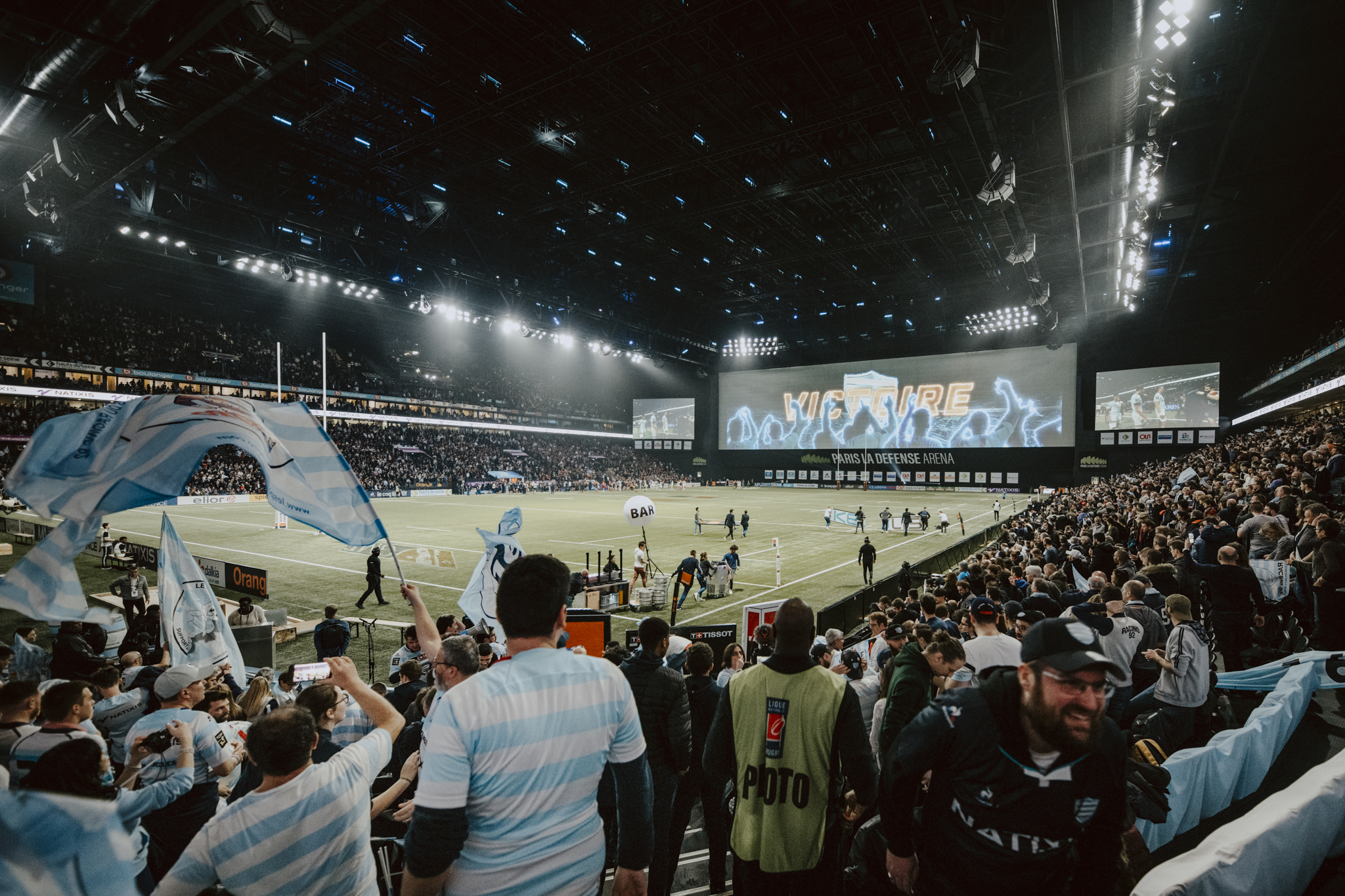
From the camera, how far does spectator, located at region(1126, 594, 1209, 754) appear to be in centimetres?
548

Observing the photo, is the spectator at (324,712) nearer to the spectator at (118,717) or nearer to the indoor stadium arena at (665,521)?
the indoor stadium arena at (665,521)

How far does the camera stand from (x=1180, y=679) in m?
5.52

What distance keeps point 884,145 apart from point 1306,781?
82.9ft

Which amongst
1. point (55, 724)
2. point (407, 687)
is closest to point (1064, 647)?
point (55, 724)

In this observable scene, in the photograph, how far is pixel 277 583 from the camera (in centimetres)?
1883

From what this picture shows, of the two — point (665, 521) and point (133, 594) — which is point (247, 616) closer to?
point (133, 594)

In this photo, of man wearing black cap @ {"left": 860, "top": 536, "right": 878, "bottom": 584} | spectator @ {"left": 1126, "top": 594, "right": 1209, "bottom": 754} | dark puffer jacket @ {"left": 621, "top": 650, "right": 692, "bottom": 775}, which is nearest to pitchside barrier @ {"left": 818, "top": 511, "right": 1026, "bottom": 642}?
man wearing black cap @ {"left": 860, "top": 536, "right": 878, "bottom": 584}

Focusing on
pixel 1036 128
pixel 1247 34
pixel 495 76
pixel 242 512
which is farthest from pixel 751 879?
pixel 242 512

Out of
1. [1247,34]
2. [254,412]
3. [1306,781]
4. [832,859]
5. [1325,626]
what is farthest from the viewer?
[1247,34]

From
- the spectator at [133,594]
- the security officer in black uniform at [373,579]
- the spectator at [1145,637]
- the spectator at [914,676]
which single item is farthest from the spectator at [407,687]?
the spectator at [133,594]

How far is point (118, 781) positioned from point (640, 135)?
21.2m

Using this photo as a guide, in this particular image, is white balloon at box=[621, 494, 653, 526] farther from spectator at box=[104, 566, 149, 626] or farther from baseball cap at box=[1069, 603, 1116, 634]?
baseball cap at box=[1069, 603, 1116, 634]

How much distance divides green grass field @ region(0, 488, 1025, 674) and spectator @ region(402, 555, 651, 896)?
1129 centimetres

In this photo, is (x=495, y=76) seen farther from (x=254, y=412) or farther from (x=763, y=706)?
(x=763, y=706)
